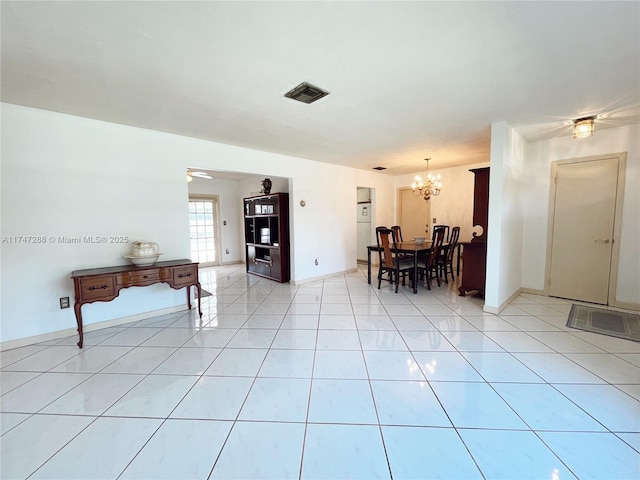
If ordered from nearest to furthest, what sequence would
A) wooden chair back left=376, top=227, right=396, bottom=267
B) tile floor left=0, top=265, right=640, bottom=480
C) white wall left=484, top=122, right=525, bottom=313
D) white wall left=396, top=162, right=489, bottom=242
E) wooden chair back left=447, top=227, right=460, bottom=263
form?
tile floor left=0, top=265, right=640, bottom=480 < white wall left=484, top=122, right=525, bottom=313 < wooden chair back left=376, top=227, right=396, bottom=267 < wooden chair back left=447, top=227, right=460, bottom=263 < white wall left=396, top=162, right=489, bottom=242

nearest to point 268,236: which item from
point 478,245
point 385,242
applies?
point 385,242

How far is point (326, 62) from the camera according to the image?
190 cm

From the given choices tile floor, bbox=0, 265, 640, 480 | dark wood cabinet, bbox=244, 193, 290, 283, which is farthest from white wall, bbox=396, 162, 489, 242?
dark wood cabinet, bbox=244, 193, 290, 283

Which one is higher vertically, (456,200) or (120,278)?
(456,200)

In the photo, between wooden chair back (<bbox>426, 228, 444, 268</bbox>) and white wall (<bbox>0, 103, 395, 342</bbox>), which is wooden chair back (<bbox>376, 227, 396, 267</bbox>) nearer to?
wooden chair back (<bbox>426, 228, 444, 268</bbox>)

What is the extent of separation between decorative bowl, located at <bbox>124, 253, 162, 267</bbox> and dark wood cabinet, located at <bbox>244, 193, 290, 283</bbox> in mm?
2287

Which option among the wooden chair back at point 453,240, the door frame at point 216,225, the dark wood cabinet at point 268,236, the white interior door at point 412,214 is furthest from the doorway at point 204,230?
the wooden chair back at point 453,240

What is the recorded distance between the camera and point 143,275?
2906mm

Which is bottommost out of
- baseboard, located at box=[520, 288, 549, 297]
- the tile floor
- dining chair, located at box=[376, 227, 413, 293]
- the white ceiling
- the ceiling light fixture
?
the tile floor

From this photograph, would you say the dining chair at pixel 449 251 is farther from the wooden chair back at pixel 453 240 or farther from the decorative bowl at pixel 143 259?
the decorative bowl at pixel 143 259

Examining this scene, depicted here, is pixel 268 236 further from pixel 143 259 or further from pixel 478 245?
pixel 478 245

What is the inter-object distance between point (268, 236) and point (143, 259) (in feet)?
8.59

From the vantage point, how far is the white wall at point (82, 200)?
251 centimetres

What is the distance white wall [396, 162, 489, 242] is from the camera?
5711mm
